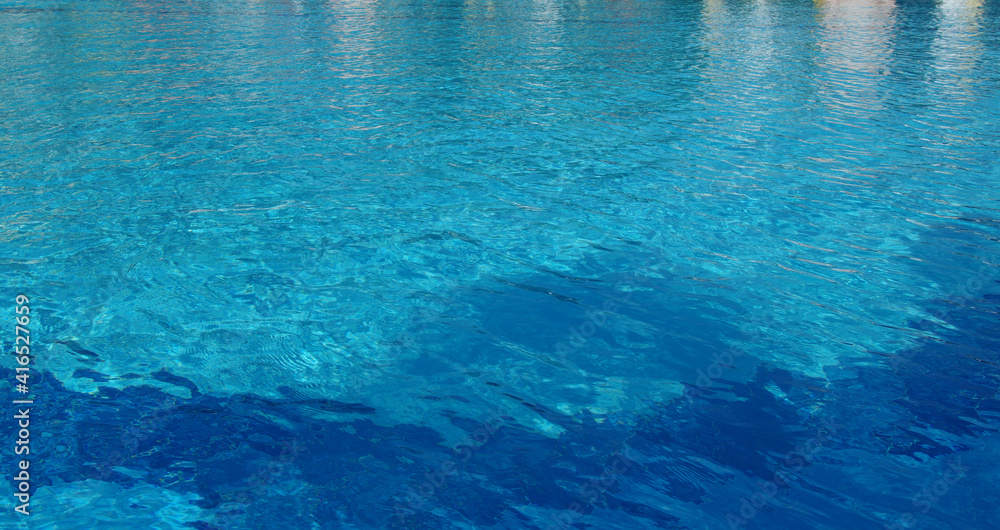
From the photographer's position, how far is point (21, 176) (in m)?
10.0

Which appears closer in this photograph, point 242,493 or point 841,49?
point 242,493

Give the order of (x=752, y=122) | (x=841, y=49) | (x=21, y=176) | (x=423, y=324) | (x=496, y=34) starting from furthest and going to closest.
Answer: (x=496, y=34) → (x=841, y=49) → (x=752, y=122) → (x=21, y=176) → (x=423, y=324)

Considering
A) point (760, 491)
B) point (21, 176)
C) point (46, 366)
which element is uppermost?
point (21, 176)

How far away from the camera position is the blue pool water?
4.72 m

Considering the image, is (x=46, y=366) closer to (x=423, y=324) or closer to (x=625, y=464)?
(x=423, y=324)

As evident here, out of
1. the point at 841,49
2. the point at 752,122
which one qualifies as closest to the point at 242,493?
the point at 752,122

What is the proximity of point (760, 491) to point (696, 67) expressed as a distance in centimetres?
1695

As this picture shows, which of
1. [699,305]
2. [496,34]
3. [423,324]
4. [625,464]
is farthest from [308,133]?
[496,34]

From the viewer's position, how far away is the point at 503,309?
22.8 feet

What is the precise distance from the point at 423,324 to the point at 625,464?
255cm

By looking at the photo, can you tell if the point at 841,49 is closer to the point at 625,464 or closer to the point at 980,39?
the point at 980,39

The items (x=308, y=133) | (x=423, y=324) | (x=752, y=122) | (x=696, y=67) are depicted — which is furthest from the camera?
(x=696, y=67)

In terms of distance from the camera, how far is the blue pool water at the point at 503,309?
472 cm

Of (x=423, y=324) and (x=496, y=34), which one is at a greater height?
(x=496, y=34)
